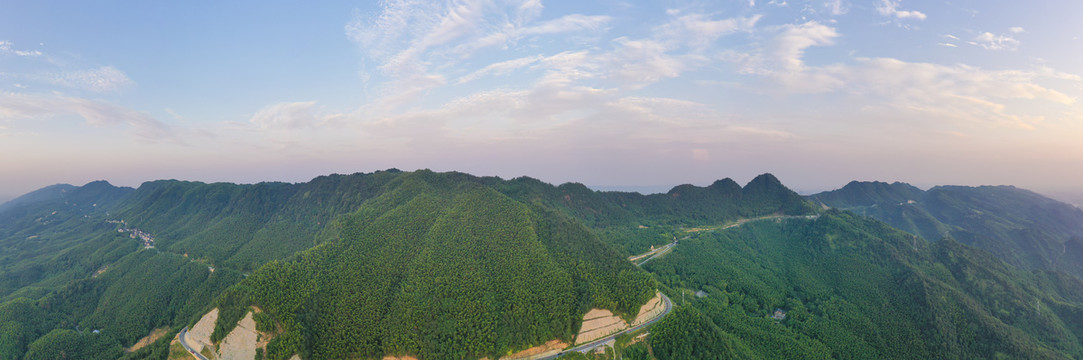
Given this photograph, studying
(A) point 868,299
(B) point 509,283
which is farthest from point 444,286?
(A) point 868,299

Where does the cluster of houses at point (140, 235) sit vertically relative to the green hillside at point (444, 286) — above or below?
below

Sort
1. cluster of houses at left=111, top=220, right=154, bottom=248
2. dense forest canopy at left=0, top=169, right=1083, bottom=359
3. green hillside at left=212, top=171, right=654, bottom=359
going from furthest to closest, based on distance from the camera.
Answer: cluster of houses at left=111, top=220, right=154, bottom=248 < dense forest canopy at left=0, top=169, right=1083, bottom=359 < green hillside at left=212, top=171, right=654, bottom=359

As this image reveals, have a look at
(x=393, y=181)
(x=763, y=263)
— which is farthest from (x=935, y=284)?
(x=393, y=181)

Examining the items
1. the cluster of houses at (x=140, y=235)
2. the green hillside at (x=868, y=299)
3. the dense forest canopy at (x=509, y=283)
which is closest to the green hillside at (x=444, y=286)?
the dense forest canopy at (x=509, y=283)

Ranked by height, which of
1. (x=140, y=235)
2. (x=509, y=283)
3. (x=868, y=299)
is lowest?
(x=868, y=299)

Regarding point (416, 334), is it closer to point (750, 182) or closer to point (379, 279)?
point (379, 279)

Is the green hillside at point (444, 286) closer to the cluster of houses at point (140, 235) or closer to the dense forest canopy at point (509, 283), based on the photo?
the dense forest canopy at point (509, 283)

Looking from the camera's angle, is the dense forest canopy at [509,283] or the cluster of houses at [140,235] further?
the cluster of houses at [140,235]

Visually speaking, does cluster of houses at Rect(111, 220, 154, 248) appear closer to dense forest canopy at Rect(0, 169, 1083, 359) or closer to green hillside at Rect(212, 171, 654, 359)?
dense forest canopy at Rect(0, 169, 1083, 359)

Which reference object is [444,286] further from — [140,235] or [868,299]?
[140,235]

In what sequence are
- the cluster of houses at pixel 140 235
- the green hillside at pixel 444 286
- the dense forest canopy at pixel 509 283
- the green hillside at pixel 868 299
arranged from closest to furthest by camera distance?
the green hillside at pixel 444 286 → the dense forest canopy at pixel 509 283 → the green hillside at pixel 868 299 → the cluster of houses at pixel 140 235

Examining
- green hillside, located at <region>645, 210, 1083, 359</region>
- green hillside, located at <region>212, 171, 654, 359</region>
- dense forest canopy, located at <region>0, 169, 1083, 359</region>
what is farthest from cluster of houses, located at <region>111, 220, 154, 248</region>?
green hillside, located at <region>645, 210, 1083, 359</region>
